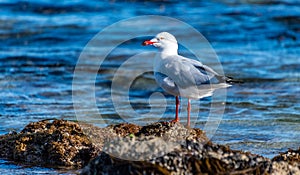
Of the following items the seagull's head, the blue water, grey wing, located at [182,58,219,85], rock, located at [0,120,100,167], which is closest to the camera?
rock, located at [0,120,100,167]

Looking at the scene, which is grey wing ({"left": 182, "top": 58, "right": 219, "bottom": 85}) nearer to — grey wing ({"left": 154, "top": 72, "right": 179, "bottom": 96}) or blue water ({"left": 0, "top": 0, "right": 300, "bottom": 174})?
grey wing ({"left": 154, "top": 72, "right": 179, "bottom": 96})

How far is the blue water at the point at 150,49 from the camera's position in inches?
305

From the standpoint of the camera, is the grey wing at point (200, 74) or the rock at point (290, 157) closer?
the rock at point (290, 157)

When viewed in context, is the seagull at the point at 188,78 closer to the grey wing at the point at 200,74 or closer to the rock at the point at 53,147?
the grey wing at the point at 200,74

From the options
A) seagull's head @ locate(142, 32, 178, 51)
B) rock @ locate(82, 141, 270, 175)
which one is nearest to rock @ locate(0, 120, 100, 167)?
seagull's head @ locate(142, 32, 178, 51)

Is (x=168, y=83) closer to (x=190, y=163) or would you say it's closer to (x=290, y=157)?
(x=290, y=157)

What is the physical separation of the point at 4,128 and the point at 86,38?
22.5ft

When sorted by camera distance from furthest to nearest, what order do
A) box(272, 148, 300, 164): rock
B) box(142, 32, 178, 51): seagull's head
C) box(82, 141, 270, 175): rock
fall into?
box(142, 32, 178, 51): seagull's head, box(272, 148, 300, 164): rock, box(82, 141, 270, 175): rock

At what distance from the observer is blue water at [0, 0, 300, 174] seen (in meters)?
7.74

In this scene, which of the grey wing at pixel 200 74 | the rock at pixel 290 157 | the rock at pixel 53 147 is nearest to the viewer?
the rock at pixel 290 157

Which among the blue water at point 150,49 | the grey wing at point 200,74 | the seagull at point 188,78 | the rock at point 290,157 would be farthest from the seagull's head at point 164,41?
the rock at point 290,157

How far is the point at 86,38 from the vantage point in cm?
1402

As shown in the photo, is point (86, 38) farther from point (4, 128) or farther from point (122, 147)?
point (122, 147)

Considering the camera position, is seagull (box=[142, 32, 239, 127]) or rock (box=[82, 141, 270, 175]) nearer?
rock (box=[82, 141, 270, 175])
